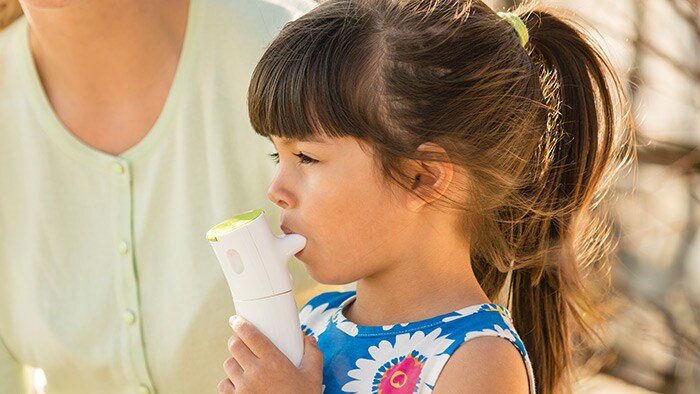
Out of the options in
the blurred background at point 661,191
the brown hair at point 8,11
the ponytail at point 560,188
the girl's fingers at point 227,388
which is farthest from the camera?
the blurred background at point 661,191

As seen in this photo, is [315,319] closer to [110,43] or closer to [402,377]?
[402,377]

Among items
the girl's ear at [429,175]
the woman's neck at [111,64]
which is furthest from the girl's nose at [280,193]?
the woman's neck at [111,64]

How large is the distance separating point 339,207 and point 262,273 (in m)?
0.15

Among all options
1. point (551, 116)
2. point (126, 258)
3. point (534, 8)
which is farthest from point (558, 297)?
point (126, 258)

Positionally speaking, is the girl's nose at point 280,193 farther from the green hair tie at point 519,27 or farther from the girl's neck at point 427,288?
the green hair tie at point 519,27

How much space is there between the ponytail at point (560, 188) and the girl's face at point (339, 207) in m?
0.21

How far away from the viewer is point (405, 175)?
5.72ft

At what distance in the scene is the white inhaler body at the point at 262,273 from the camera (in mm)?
1720

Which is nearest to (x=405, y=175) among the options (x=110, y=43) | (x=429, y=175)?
(x=429, y=175)

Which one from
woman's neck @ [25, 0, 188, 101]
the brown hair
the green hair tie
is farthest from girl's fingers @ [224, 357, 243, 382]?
the brown hair

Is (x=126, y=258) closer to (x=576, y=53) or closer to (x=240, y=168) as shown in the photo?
(x=240, y=168)

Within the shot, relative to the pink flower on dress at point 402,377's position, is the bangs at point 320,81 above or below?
Result: above

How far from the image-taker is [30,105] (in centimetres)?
238

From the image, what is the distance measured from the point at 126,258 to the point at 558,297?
32.8 inches
